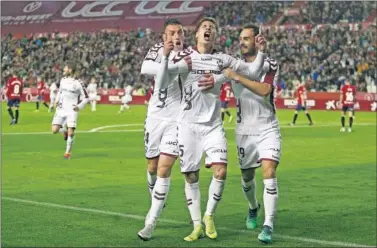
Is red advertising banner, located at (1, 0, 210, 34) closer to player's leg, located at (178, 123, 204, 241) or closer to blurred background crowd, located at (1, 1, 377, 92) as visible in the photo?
blurred background crowd, located at (1, 1, 377, 92)

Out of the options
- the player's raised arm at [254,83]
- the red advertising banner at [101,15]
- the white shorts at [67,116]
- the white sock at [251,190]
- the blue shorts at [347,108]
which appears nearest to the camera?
the player's raised arm at [254,83]

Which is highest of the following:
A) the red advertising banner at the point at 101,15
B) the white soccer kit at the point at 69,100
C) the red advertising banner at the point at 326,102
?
the red advertising banner at the point at 101,15

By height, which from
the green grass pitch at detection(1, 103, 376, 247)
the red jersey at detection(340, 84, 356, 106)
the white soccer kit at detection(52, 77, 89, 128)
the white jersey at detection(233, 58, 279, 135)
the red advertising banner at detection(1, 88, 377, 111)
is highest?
the white jersey at detection(233, 58, 279, 135)

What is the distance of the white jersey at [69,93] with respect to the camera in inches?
937

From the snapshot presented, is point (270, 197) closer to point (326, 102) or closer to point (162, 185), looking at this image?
point (162, 185)

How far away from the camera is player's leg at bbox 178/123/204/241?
11492mm

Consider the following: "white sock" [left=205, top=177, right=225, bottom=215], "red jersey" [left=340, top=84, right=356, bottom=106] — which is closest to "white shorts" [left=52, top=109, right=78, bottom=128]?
"white sock" [left=205, top=177, right=225, bottom=215]

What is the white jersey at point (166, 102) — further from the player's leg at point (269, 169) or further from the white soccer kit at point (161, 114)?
the player's leg at point (269, 169)

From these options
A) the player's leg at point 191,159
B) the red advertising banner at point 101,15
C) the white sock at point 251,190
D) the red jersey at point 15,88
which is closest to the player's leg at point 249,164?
the white sock at point 251,190

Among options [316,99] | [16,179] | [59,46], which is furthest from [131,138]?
[59,46]

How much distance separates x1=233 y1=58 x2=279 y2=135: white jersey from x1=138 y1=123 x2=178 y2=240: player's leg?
96cm

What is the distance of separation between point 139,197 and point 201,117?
464 centimetres

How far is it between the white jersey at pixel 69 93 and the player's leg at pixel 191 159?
12.5m

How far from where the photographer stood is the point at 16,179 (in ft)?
61.3
